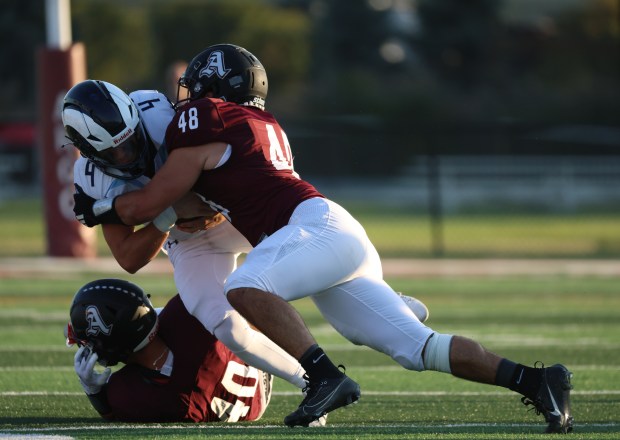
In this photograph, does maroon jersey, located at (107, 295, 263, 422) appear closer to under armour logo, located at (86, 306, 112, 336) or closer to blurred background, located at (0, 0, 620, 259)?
under armour logo, located at (86, 306, 112, 336)

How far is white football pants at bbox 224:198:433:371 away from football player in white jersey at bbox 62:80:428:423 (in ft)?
1.43

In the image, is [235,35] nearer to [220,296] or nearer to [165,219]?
[220,296]

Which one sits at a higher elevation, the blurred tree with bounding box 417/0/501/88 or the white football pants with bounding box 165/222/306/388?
the white football pants with bounding box 165/222/306/388

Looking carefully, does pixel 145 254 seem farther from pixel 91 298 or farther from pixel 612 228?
pixel 612 228

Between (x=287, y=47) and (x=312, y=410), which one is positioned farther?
(x=287, y=47)

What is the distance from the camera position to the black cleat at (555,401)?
16.3ft

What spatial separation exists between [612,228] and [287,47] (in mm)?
26116

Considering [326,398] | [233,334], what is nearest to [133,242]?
[233,334]

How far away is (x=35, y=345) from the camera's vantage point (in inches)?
329

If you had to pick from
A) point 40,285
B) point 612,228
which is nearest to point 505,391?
point 40,285

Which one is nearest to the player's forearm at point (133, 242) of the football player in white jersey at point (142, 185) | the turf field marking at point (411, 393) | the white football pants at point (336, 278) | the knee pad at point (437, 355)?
the football player in white jersey at point (142, 185)

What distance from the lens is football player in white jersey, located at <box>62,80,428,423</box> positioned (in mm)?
5402

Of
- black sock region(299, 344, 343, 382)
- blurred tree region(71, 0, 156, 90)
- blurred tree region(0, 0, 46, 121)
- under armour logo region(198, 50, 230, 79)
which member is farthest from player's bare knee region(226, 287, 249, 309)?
blurred tree region(71, 0, 156, 90)

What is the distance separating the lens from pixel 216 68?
19.0 feet
